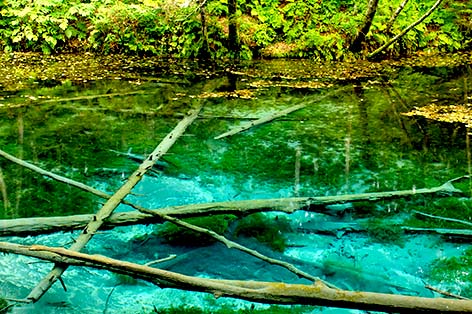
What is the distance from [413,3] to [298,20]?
4.62 metres

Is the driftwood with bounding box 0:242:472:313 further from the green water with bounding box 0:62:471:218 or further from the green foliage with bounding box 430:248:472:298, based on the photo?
the green water with bounding box 0:62:471:218

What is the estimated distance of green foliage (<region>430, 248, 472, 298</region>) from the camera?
4285mm

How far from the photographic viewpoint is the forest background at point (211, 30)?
15.1 meters

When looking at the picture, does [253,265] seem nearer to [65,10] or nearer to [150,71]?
[150,71]

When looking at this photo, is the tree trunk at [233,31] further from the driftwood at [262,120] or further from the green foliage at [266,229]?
the green foliage at [266,229]

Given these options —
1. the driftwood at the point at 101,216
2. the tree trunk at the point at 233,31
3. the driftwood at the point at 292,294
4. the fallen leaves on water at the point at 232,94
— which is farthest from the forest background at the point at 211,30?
the driftwood at the point at 292,294

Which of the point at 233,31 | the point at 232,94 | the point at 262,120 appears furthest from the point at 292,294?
the point at 233,31

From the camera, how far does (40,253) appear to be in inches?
132

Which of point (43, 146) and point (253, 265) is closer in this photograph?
point (253, 265)

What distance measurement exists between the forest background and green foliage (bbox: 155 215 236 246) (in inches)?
408

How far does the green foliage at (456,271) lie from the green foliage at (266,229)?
1.52 m

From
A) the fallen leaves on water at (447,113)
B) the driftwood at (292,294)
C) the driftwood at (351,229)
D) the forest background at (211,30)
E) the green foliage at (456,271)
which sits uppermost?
the forest background at (211,30)

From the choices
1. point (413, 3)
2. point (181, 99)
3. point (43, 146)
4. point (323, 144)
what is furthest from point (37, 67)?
point (413, 3)

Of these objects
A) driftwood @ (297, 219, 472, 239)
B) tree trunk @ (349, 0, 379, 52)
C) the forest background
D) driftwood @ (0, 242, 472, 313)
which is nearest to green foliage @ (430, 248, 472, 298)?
driftwood @ (297, 219, 472, 239)
